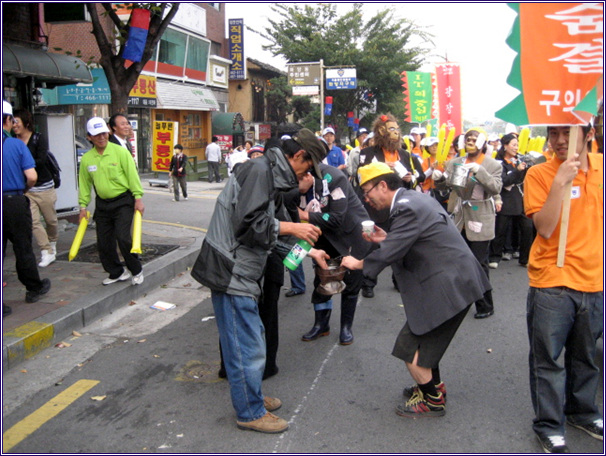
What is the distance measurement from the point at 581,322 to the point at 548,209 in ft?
2.28

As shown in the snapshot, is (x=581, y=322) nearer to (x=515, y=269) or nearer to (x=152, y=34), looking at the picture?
(x=515, y=269)

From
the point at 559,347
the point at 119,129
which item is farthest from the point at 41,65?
the point at 559,347

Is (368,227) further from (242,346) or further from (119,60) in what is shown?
(119,60)

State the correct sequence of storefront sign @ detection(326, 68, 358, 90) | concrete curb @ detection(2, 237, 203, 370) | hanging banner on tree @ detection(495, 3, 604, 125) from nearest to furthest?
hanging banner on tree @ detection(495, 3, 604, 125) < concrete curb @ detection(2, 237, 203, 370) < storefront sign @ detection(326, 68, 358, 90)

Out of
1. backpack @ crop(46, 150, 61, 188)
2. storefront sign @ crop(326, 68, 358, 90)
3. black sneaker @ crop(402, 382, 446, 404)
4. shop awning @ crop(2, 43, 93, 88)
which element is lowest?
black sneaker @ crop(402, 382, 446, 404)

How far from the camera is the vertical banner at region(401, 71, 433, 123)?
12164mm

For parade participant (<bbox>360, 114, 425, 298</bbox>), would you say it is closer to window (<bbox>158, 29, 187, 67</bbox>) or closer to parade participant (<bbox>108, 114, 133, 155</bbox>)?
parade participant (<bbox>108, 114, 133, 155</bbox>)

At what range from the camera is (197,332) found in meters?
5.40

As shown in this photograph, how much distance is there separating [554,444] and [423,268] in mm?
1208

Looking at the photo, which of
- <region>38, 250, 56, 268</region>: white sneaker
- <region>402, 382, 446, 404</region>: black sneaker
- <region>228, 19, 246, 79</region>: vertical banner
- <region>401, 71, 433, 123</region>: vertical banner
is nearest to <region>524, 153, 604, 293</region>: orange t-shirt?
<region>402, 382, 446, 404</region>: black sneaker

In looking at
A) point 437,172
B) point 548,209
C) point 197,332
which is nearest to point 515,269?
point 437,172

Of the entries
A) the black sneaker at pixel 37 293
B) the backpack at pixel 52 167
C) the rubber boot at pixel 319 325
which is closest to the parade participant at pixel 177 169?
the backpack at pixel 52 167

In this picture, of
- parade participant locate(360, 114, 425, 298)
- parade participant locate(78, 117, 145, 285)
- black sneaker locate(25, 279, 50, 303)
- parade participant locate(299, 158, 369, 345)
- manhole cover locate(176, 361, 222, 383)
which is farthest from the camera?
parade participant locate(360, 114, 425, 298)

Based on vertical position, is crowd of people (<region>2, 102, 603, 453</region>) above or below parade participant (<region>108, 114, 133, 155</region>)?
below
